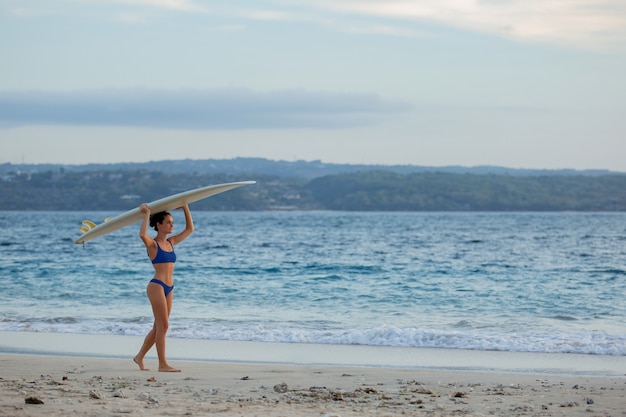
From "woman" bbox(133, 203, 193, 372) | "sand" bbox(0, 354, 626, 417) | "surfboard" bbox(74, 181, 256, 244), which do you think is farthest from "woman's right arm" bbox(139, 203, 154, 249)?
"sand" bbox(0, 354, 626, 417)

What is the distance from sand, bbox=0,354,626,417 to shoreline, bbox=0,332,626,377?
52 centimetres

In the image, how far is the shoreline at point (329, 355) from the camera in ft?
31.8

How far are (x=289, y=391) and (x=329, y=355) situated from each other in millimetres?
3188

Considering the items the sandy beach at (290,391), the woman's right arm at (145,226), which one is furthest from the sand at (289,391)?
the woman's right arm at (145,226)

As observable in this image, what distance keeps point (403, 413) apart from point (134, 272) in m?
19.6

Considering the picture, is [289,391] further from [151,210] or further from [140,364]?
[151,210]

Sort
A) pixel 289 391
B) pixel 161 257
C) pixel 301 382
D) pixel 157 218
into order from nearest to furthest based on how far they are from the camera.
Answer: pixel 289 391 < pixel 301 382 < pixel 161 257 < pixel 157 218

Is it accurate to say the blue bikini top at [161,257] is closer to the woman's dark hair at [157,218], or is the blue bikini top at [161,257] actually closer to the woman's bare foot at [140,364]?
the woman's dark hair at [157,218]

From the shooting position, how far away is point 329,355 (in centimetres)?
1063

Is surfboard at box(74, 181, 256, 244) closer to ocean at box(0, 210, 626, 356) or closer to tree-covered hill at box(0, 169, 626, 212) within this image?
ocean at box(0, 210, 626, 356)

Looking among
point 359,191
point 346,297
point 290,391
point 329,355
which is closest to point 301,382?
point 290,391

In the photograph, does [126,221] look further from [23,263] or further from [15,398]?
[23,263]

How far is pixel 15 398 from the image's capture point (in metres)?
6.74

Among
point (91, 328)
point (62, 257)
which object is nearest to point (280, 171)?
point (62, 257)
